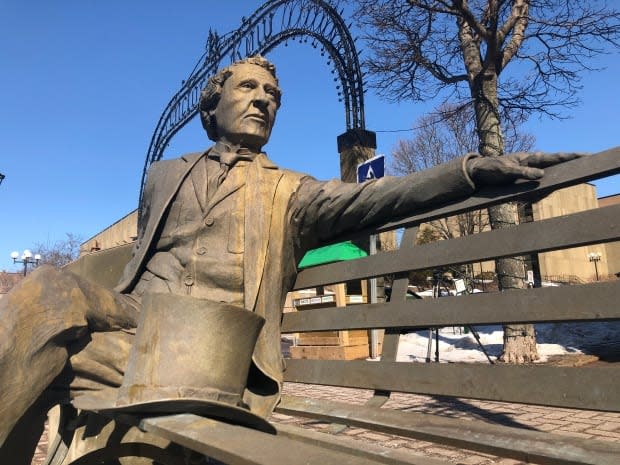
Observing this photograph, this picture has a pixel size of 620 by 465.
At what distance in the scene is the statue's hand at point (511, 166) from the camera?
1.60m

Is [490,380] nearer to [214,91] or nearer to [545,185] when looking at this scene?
[545,185]

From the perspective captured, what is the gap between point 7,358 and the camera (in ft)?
5.29

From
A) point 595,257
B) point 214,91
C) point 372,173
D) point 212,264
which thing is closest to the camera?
point 212,264

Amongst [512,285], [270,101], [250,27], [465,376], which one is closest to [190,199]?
[270,101]

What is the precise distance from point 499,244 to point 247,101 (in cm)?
153

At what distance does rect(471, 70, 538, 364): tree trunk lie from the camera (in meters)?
7.55

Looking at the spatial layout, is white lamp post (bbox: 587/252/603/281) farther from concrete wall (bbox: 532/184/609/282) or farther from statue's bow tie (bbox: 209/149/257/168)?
statue's bow tie (bbox: 209/149/257/168)

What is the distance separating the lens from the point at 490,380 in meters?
1.60

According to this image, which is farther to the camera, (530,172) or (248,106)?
(248,106)

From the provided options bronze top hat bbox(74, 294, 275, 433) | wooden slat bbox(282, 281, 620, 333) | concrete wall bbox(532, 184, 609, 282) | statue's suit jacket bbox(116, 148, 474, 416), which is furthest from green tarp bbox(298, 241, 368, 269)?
concrete wall bbox(532, 184, 609, 282)

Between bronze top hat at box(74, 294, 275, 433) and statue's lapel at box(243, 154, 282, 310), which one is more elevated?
statue's lapel at box(243, 154, 282, 310)

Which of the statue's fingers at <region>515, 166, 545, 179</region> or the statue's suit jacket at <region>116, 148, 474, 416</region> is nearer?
the statue's fingers at <region>515, 166, 545, 179</region>

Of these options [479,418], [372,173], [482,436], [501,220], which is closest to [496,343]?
[501,220]

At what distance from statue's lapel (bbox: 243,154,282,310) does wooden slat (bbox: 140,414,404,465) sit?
86cm
